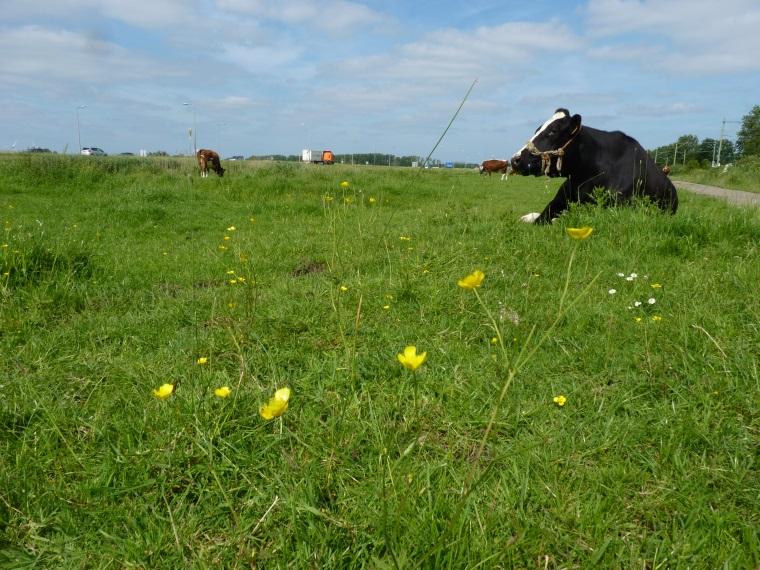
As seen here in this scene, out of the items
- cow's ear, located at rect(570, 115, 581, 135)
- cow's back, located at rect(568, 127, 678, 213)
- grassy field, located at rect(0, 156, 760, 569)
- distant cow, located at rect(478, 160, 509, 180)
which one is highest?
distant cow, located at rect(478, 160, 509, 180)

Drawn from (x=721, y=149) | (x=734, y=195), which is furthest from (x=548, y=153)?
(x=721, y=149)

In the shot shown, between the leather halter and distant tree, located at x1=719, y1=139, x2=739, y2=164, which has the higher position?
distant tree, located at x1=719, y1=139, x2=739, y2=164

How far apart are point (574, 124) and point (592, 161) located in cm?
48

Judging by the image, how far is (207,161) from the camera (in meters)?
17.4

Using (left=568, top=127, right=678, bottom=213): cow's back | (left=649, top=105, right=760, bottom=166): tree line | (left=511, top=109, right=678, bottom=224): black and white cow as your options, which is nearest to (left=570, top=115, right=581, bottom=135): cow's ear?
(left=511, top=109, right=678, bottom=224): black and white cow

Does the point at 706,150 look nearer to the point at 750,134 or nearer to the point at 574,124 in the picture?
the point at 750,134

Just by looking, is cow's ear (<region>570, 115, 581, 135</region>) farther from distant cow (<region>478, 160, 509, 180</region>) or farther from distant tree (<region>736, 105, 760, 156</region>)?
distant tree (<region>736, 105, 760, 156</region>)

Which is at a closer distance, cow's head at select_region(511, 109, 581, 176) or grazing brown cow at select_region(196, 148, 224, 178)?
cow's head at select_region(511, 109, 581, 176)

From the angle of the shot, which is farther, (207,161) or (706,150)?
(706,150)

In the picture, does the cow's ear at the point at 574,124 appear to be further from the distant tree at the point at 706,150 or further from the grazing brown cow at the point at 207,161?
the distant tree at the point at 706,150

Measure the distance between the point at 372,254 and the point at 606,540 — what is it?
360cm

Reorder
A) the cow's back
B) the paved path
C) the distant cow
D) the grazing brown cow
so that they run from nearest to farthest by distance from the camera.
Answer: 1. the cow's back
2. the paved path
3. the grazing brown cow
4. the distant cow

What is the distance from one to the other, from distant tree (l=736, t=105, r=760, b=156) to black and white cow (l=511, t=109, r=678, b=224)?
6289 centimetres

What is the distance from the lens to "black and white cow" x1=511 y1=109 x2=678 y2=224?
218 inches
